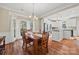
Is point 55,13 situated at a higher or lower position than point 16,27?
higher

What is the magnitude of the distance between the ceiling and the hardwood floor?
528mm

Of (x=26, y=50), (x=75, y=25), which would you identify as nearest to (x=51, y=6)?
(x=75, y=25)

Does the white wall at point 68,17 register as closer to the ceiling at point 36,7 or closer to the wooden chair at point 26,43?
the ceiling at point 36,7

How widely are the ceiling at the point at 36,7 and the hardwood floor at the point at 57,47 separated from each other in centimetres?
53

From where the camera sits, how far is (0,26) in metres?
2.40

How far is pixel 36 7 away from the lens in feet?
8.00

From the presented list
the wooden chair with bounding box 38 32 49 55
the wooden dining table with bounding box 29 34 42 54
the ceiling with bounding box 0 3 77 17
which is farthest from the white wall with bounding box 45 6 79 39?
the wooden dining table with bounding box 29 34 42 54

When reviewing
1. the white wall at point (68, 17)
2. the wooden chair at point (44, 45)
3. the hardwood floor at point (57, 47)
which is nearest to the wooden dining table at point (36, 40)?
the wooden chair at point (44, 45)

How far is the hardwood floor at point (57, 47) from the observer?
241 centimetres

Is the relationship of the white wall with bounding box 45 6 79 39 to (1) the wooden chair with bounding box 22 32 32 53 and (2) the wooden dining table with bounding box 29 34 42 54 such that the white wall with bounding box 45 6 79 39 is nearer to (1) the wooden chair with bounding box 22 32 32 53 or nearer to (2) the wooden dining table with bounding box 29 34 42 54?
(2) the wooden dining table with bounding box 29 34 42 54

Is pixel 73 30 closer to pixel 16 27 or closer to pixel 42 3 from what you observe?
pixel 42 3

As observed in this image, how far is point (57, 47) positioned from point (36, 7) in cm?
80

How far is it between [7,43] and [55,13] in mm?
994

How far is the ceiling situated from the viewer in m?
2.40
